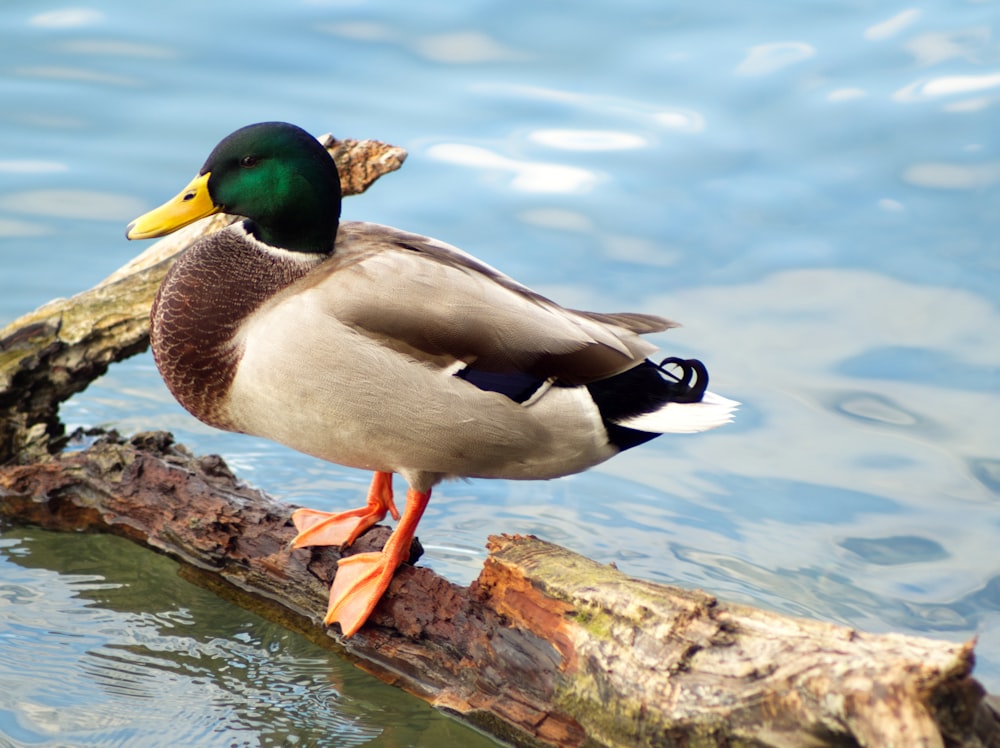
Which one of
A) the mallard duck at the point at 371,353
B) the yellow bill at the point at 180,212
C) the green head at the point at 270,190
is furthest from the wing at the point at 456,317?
the yellow bill at the point at 180,212

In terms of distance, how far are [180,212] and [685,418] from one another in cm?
141

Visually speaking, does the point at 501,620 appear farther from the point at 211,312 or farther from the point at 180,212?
Result: the point at 180,212

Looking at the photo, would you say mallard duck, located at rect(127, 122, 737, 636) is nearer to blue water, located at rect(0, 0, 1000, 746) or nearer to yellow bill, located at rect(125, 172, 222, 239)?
yellow bill, located at rect(125, 172, 222, 239)

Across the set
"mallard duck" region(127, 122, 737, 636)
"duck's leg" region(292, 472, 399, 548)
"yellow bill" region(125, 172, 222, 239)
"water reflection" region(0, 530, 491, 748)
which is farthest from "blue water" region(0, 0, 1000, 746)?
"yellow bill" region(125, 172, 222, 239)

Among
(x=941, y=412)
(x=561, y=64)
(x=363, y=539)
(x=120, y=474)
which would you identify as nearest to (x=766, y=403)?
(x=941, y=412)

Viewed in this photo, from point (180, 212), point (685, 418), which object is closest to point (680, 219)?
point (685, 418)

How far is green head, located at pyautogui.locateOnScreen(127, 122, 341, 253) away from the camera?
11.0 feet

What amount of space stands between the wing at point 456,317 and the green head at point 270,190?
130 millimetres

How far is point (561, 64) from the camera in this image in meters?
8.13

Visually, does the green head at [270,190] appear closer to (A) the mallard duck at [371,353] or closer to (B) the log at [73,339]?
(A) the mallard duck at [371,353]

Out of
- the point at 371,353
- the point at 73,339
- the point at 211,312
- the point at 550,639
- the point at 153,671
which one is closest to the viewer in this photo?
the point at 550,639

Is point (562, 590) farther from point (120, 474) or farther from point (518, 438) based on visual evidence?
point (120, 474)

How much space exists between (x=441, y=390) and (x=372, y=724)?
0.91 m

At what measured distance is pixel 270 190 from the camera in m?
3.39
